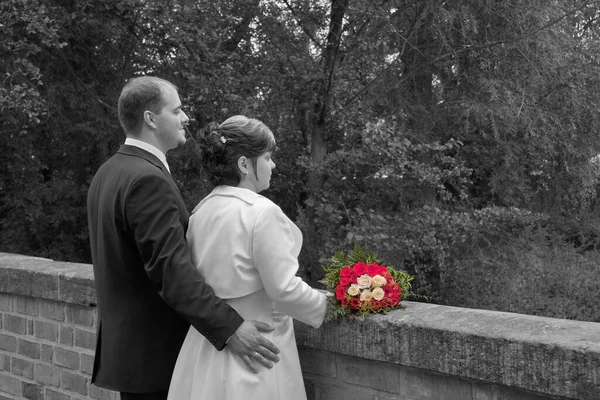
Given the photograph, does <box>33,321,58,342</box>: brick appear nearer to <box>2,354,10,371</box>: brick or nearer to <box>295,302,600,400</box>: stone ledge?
<box>2,354,10,371</box>: brick

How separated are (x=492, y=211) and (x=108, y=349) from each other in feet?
26.6

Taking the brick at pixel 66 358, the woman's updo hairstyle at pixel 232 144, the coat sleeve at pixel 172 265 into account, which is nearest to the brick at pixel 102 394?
the brick at pixel 66 358

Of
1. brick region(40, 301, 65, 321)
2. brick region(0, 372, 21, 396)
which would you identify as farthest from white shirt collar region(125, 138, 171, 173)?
brick region(0, 372, 21, 396)

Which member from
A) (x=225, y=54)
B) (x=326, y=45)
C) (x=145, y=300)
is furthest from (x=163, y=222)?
(x=326, y=45)

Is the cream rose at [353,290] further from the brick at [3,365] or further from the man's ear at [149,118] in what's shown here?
the brick at [3,365]

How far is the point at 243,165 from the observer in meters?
2.75

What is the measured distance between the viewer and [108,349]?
117 inches

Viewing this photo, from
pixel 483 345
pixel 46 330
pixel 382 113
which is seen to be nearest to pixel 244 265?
pixel 483 345

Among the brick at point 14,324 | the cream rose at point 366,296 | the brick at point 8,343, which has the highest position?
the cream rose at point 366,296

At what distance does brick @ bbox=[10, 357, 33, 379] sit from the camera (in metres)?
4.60

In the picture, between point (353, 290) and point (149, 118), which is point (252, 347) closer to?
point (353, 290)

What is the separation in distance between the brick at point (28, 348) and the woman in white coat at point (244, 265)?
2052mm

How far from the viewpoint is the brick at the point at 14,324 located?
4.62m

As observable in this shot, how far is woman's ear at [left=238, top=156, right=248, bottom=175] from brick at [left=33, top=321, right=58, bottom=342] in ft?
7.07
